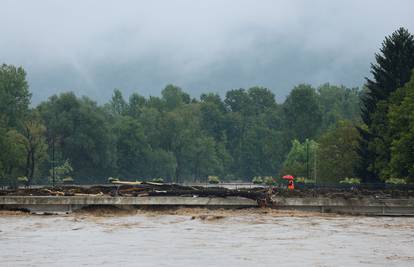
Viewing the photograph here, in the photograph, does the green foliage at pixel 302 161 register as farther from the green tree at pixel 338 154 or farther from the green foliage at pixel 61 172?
the green foliage at pixel 61 172

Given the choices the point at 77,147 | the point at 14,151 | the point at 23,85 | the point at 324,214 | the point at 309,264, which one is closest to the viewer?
the point at 309,264

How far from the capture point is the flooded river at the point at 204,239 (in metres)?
32.1

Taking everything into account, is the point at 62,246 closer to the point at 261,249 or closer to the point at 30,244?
the point at 30,244

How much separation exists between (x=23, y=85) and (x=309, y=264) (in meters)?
139

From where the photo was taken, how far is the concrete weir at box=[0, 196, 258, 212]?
53031mm

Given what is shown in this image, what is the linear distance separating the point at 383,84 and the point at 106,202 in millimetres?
44315

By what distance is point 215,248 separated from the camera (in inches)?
1409

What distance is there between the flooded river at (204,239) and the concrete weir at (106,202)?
24.2 inches

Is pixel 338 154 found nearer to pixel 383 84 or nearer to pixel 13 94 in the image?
pixel 383 84

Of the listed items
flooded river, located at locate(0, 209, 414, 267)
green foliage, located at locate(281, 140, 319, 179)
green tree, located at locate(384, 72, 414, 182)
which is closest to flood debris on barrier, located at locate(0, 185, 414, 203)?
flooded river, located at locate(0, 209, 414, 267)

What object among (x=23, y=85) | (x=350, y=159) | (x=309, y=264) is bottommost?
(x=309, y=264)

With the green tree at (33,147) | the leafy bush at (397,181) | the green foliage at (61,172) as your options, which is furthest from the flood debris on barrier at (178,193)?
the green foliage at (61,172)

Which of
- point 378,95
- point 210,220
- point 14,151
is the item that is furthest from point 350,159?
point 210,220

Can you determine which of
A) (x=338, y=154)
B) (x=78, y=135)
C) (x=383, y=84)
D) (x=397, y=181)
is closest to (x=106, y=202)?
(x=397, y=181)
